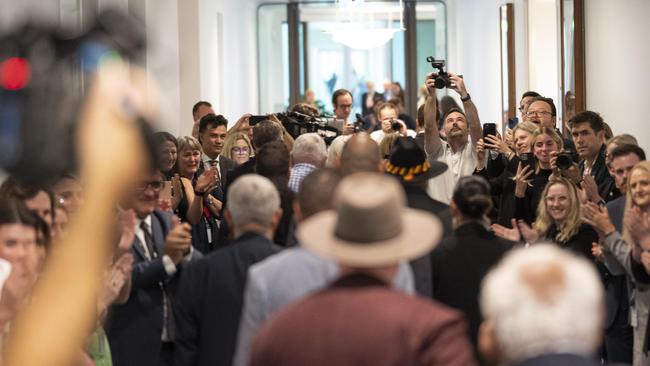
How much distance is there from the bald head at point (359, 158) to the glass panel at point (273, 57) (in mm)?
17294

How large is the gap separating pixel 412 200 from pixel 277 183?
0.90 metres

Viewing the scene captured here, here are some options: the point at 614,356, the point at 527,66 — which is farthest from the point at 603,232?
the point at 527,66

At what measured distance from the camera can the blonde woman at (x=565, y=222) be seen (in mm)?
6325

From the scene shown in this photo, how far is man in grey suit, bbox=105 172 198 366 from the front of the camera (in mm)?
5066

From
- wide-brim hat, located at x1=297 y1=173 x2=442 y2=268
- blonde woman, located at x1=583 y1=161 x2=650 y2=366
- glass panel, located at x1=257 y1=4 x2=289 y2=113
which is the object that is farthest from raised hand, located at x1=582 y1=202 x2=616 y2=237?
glass panel, located at x1=257 y1=4 x2=289 y2=113

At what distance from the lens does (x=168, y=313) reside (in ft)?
16.6

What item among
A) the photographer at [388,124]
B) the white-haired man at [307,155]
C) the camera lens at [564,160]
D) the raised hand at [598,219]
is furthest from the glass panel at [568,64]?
the raised hand at [598,219]

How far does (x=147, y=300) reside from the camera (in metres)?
5.18

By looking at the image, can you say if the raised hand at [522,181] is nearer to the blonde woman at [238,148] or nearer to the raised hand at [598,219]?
the raised hand at [598,219]

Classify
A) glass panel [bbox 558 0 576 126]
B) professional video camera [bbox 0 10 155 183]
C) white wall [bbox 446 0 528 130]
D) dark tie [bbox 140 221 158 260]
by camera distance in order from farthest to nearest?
white wall [bbox 446 0 528 130], glass panel [bbox 558 0 576 126], dark tie [bbox 140 221 158 260], professional video camera [bbox 0 10 155 183]

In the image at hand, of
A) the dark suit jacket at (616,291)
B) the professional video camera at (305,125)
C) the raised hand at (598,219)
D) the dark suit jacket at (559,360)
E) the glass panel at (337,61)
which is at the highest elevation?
the glass panel at (337,61)

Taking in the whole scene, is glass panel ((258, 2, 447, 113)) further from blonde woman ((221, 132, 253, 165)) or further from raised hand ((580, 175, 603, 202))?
raised hand ((580, 175, 603, 202))

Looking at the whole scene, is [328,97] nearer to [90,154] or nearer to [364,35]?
[364,35]

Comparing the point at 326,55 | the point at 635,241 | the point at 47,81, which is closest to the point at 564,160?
the point at 635,241
